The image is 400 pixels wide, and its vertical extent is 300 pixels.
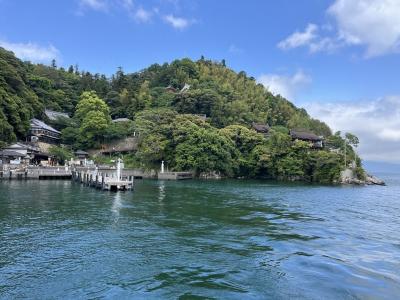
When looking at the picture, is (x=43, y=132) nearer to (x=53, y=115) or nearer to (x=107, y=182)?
(x=53, y=115)

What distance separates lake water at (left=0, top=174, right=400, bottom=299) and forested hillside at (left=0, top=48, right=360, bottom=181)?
3843cm

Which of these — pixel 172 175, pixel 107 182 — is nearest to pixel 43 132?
pixel 172 175

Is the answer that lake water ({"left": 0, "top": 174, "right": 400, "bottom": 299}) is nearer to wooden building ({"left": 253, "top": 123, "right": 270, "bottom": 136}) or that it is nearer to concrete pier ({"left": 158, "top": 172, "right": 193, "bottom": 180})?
concrete pier ({"left": 158, "top": 172, "right": 193, "bottom": 180})

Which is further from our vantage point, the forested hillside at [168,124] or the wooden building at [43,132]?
the wooden building at [43,132]

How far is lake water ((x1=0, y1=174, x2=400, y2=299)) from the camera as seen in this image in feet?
36.6

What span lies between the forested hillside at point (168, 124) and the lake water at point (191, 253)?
126 ft

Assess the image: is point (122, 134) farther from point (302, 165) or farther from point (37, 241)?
point (37, 241)

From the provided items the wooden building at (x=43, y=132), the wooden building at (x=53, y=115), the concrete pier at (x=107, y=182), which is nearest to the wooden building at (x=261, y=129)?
the wooden building at (x=53, y=115)

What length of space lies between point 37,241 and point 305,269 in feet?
37.2

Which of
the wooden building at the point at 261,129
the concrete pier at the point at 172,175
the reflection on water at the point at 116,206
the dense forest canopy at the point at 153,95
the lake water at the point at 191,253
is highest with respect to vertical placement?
the dense forest canopy at the point at 153,95

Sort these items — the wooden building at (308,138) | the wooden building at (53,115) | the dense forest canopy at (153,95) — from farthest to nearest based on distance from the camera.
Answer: the wooden building at (308,138)
the wooden building at (53,115)
the dense forest canopy at (153,95)

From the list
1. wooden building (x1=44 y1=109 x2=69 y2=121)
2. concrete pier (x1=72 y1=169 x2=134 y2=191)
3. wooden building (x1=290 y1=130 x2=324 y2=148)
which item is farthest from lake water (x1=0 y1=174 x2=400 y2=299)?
wooden building (x1=44 y1=109 x2=69 y2=121)

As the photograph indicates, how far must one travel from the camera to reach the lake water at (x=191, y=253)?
1116cm

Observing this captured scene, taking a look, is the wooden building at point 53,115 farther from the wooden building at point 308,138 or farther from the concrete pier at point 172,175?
the wooden building at point 308,138
